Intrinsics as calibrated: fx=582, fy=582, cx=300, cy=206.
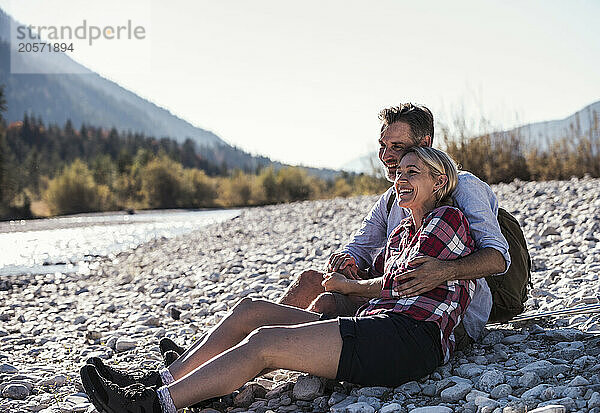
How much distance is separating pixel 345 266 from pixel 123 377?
1.11 meters

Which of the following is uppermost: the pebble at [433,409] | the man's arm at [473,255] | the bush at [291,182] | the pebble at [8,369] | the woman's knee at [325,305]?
the bush at [291,182]

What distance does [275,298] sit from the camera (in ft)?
14.4

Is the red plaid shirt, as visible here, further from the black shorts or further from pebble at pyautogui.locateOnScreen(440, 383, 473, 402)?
pebble at pyautogui.locateOnScreen(440, 383, 473, 402)

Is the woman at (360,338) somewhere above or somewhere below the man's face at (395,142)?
below

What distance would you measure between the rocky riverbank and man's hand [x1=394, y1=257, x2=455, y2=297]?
375 mm

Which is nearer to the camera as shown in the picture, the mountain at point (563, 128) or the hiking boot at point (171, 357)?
the hiking boot at point (171, 357)

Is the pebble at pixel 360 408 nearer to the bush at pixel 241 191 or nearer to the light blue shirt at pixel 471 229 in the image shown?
the light blue shirt at pixel 471 229

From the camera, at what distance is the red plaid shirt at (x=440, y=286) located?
2250 millimetres

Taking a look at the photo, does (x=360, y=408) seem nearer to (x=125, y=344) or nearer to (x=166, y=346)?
(x=166, y=346)

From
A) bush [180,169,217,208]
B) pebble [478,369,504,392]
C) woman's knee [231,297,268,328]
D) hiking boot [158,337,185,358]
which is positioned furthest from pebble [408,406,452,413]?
bush [180,169,217,208]

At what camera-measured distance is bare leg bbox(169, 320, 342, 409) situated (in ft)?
6.84

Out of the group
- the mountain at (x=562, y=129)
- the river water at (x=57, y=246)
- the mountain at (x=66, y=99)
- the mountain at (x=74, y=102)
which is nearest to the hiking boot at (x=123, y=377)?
the river water at (x=57, y=246)

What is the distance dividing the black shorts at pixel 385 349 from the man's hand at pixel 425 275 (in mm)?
111

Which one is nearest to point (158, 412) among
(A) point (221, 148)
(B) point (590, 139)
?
(B) point (590, 139)
